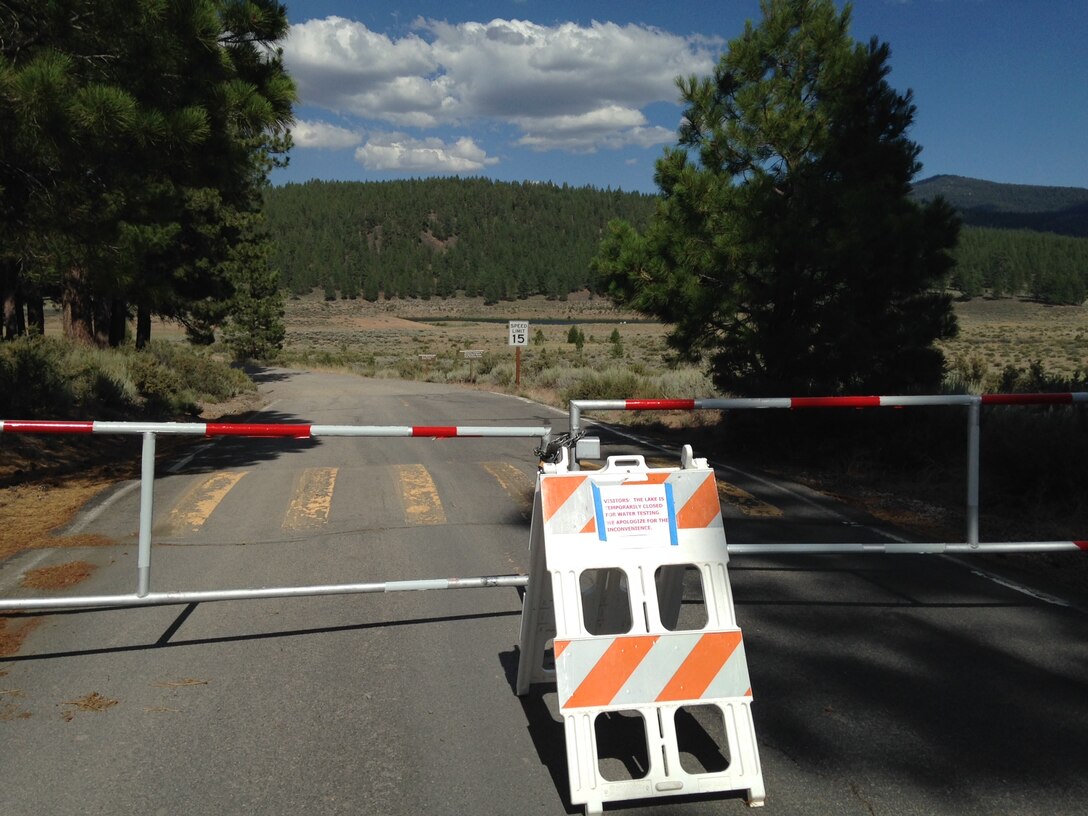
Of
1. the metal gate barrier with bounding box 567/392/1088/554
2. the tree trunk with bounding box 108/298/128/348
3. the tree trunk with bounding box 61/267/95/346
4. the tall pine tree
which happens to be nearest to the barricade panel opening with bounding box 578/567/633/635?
the metal gate barrier with bounding box 567/392/1088/554

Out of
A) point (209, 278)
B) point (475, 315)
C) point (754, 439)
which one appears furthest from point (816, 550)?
point (475, 315)

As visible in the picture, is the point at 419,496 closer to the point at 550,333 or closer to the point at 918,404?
the point at 918,404

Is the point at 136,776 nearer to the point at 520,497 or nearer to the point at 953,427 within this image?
the point at 520,497

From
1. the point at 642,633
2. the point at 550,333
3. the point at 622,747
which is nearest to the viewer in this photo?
the point at 642,633

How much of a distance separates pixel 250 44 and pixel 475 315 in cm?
15060

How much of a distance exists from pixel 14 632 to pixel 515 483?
20.3 ft

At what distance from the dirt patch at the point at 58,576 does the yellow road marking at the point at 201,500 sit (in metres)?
1.43

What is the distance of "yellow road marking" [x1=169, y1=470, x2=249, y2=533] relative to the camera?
8.82 meters

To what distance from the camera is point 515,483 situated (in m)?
11.2

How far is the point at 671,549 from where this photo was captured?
4.17 metres

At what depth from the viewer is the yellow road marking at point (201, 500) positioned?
8.82 metres

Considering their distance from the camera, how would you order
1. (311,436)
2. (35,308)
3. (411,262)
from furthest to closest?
1. (411,262)
2. (35,308)
3. (311,436)

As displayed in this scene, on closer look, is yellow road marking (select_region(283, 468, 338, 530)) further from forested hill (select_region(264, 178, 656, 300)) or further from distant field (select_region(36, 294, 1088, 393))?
forested hill (select_region(264, 178, 656, 300))

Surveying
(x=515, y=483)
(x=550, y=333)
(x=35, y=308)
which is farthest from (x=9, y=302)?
(x=550, y=333)
